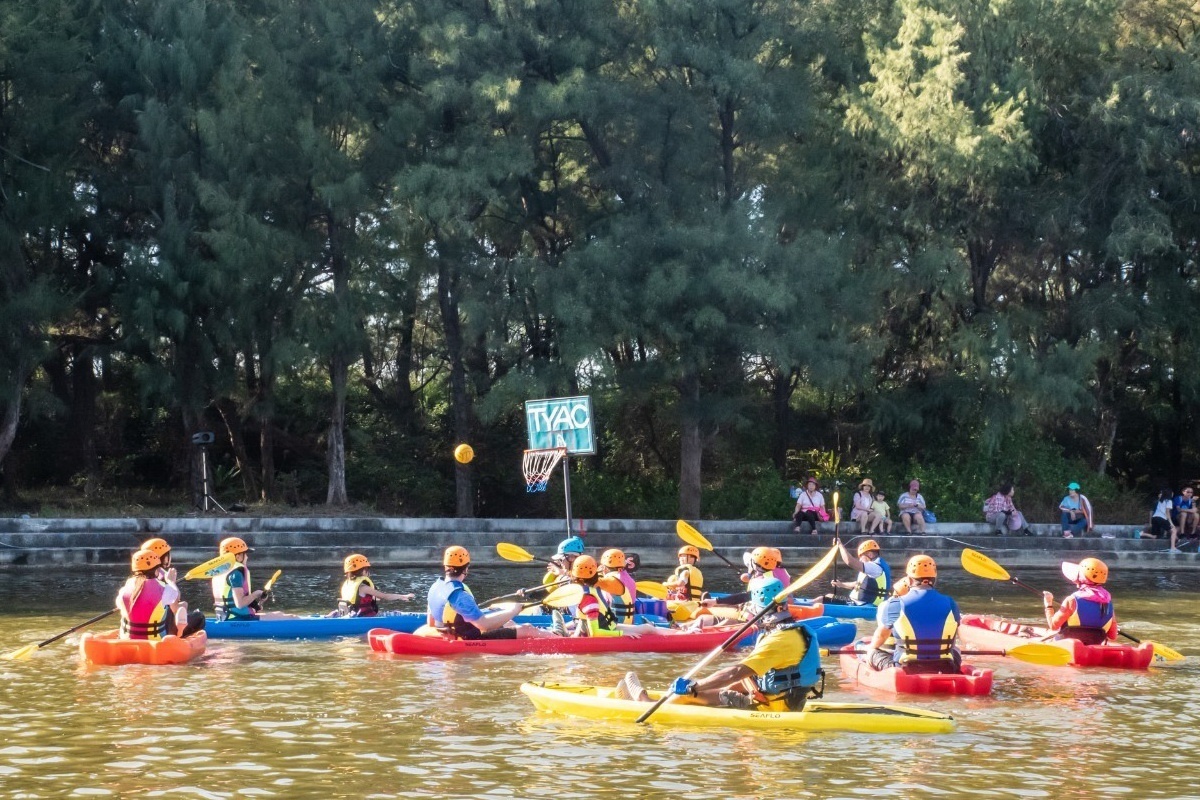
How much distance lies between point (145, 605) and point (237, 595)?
223cm

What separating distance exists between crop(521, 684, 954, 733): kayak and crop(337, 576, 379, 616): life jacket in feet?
19.6

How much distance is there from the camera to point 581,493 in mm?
32188

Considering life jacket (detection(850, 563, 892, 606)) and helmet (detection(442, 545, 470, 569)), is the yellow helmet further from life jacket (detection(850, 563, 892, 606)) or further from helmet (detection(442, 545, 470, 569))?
helmet (detection(442, 545, 470, 569))

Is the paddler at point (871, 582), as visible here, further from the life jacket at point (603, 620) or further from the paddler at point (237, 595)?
the paddler at point (237, 595)

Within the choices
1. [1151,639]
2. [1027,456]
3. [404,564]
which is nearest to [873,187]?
[1027,456]

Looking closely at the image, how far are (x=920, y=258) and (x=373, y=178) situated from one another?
11.2 meters

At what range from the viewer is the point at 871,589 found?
18.4m

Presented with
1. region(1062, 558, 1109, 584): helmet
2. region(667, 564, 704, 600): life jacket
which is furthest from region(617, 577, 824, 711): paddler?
region(667, 564, 704, 600): life jacket

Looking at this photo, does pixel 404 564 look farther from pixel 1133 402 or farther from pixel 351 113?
pixel 1133 402

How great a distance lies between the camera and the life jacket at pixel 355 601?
55.6 ft

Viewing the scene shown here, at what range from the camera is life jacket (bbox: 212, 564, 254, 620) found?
1661 centimetres

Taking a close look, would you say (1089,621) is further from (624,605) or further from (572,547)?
(572,547)

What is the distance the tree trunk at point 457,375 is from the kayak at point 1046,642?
51.3 ft

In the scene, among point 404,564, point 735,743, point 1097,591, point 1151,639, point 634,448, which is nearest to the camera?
point 735,743
